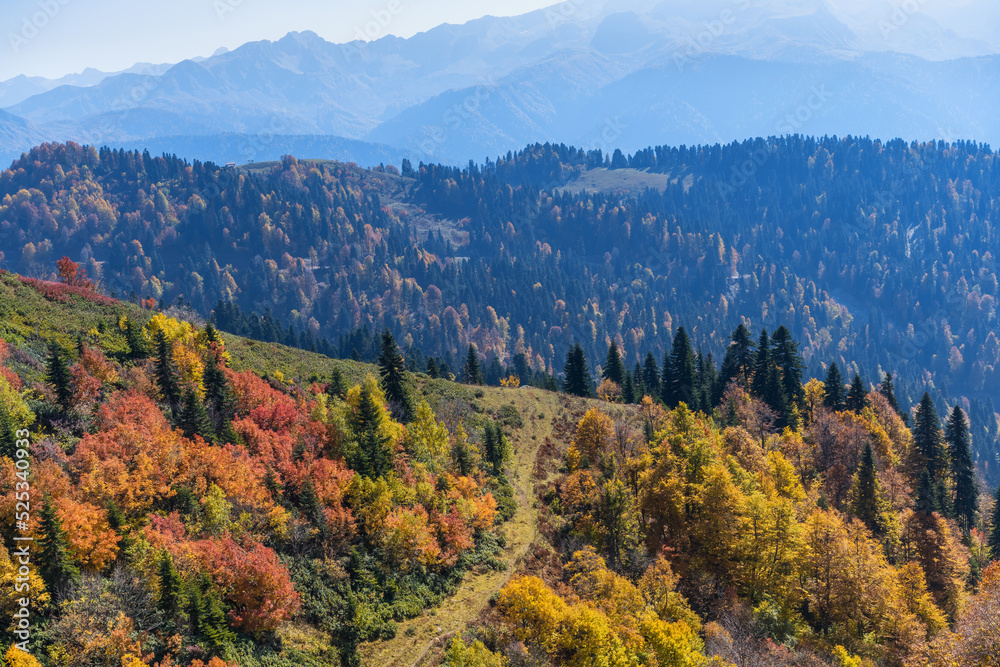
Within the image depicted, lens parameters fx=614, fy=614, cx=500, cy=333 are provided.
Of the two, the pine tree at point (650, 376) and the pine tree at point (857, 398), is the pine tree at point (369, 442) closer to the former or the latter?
the pine tree at point (650, 376)

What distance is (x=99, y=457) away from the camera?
43.4 metres

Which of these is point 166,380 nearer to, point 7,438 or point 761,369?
point 7,438

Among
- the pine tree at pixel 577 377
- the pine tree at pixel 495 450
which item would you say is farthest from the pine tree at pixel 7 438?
the pine tree at pixel 577 377

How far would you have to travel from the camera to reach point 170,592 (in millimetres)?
35594

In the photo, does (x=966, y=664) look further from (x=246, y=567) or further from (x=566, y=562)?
(x=246, y=567)

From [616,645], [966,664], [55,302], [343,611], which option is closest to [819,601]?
[966,664]

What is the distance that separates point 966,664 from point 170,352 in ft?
221

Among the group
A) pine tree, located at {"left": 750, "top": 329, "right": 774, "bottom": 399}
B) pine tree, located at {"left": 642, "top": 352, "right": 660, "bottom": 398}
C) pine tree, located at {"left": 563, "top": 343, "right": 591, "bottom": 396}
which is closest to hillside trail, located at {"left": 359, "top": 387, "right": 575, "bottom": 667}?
pine tree, located at {"left": 563, "top": 343, "right": 591, "bottom": 396}

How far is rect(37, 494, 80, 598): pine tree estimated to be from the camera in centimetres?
3362

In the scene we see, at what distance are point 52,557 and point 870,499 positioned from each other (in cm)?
8027

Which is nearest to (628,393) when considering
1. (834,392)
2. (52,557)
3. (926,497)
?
(834,392)

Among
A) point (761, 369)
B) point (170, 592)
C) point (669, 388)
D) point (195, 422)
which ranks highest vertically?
point (195, 422)

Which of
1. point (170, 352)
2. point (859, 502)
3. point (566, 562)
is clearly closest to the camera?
point (566, 562)

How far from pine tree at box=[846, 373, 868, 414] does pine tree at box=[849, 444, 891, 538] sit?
33.3 meters
